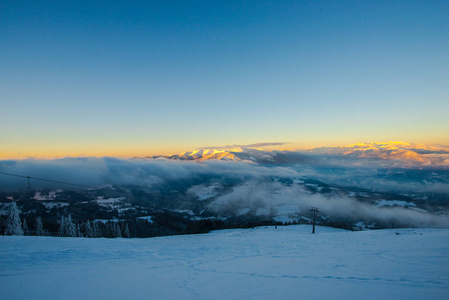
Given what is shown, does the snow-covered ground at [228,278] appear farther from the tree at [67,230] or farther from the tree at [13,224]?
the tree at [67,230]

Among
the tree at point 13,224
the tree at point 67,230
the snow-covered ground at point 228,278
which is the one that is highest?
the snow-covered ground at point 228,278

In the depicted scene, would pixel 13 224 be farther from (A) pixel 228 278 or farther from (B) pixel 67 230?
(A) pixel 228 278

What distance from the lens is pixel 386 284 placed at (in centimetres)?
762

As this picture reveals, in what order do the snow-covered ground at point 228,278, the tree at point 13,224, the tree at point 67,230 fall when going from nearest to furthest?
the snow-covered ground at point 228,278 < the tree at point 13,224 < the tree at point 67,230

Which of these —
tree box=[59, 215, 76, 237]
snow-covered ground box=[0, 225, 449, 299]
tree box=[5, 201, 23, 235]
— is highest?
snow-covered ground box=[0, 225, 449, 299]

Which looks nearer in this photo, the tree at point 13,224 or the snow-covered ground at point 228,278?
the snow-covered ground at point 228,278

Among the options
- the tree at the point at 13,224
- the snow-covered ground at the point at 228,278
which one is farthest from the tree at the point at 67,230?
the snow-covered ground at the point at 228,278

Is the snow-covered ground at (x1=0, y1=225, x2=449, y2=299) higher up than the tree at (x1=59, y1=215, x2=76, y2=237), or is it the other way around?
the snow-covered ground at (x1=0, y1=225, x2=449, y2=299)

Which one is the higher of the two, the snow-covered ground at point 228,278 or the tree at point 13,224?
the snow-covered ground at point 228,278

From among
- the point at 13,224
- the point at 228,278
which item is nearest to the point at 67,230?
the point at 13,224

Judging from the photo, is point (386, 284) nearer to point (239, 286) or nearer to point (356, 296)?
point (356, 296)

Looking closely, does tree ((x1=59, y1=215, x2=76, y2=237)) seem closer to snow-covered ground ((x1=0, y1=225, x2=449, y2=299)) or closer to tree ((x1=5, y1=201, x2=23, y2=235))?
tree ((x1=5, y1=201, x2=23, y2=235))

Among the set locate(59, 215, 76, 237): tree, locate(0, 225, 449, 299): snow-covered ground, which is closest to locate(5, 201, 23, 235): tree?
locate(59, 215, 76, 237): tree

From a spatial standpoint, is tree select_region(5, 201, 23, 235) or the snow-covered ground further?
tree select_region(5, 201, 23, 235)
